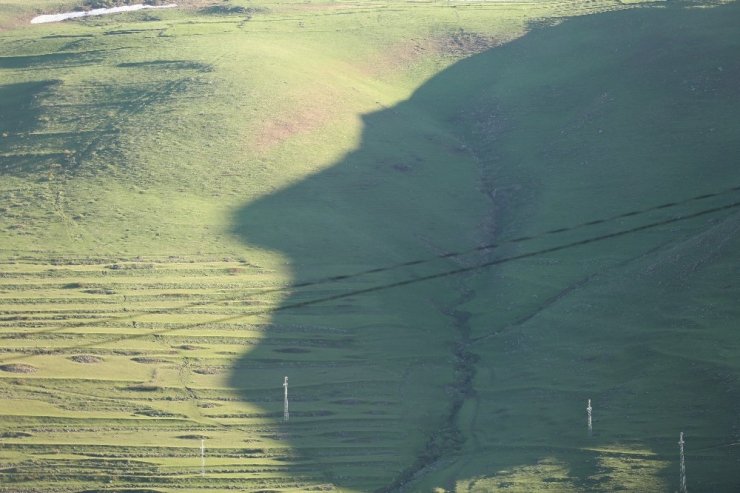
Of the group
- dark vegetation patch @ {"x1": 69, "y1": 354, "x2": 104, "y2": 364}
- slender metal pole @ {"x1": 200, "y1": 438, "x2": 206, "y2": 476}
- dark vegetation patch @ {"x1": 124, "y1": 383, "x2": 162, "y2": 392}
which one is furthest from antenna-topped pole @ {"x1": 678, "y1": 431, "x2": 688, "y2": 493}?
dark vegetation patch @ {"x1": 69, "y1": 354, "x2": 104, "y2": 364}

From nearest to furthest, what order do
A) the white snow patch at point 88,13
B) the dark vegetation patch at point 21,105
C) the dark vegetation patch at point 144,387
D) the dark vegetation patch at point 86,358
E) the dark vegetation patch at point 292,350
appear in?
the dark vegetation patch at point 144,387, the dark vegetation patch at point 86,358, the dark vegetation patch at point 292,350, the dark vegetation patch at point 21,105, the white snow patch at point 88,13

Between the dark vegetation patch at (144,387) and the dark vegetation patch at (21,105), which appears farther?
the dark vegetation patch at (21,105)

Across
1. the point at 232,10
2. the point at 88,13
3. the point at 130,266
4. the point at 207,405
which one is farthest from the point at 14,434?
the point at 88,13

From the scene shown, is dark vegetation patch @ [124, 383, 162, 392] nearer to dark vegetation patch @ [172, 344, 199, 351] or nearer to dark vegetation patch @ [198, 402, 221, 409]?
dark vegetation patch @ [198, 402, 221, 409]

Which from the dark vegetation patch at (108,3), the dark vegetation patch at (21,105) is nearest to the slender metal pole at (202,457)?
the dark vegetation patch at (21,105)

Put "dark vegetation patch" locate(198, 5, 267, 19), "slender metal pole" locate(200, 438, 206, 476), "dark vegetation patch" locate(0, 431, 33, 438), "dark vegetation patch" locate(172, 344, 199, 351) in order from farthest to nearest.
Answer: "dark vegetation patch" locate(198, 5, 267, 19) → "dark vegetation patch" locate(172, 344, 199, 351) → "dark vegetation patch" locate(0, 431, 33, 438) → "slender metal pole" locate(200, 438, 206, 476)

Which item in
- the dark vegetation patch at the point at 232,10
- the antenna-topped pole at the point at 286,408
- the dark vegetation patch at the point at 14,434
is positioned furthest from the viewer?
the dark vegetation patch at the point at 232,10

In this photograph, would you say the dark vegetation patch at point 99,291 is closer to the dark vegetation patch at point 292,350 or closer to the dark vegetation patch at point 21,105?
the dark vegetation patch at point 292,350
